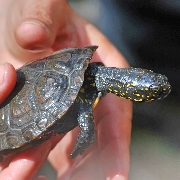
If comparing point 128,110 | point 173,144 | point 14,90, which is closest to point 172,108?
point 173,144

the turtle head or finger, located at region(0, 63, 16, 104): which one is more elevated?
finger, located at region(0, 63, 16, 104)

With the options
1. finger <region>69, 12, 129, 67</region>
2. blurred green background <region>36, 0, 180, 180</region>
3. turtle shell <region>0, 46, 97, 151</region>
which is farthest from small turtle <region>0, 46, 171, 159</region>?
blurred green background <region>36, 0, 180, 180</region>

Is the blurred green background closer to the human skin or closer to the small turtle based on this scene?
the human skin

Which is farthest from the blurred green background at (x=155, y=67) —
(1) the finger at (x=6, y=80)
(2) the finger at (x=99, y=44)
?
(1) the finger at (x=6, y=80)

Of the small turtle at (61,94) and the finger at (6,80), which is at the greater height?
the finger at (6,80)

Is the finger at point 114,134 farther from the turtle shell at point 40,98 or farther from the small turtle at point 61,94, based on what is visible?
the turtle shell at point 40,98

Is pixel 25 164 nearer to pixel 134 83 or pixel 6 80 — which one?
pixel 6 80

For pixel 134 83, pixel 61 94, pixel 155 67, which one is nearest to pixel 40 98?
pixel 61 94
